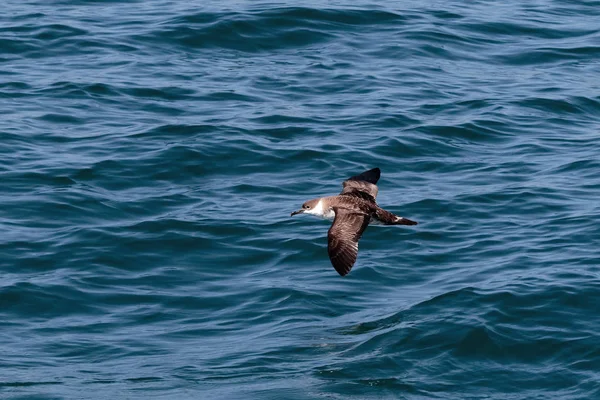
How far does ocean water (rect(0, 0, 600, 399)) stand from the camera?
39.3 feet

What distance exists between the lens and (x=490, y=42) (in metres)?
22.5

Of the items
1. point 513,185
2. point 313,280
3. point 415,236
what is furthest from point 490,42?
point 313,280

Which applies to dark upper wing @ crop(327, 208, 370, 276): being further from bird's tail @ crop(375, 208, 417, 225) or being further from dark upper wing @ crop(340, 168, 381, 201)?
dark upper wing @ crop(340, 168, 381, 201)

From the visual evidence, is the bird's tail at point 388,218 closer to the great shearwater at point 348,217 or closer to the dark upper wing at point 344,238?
the great shearwater at point 348,217

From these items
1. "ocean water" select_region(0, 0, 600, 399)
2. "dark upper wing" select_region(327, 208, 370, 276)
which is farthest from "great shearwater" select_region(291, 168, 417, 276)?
"ocean water" select_region(0, 0, 600, 399)

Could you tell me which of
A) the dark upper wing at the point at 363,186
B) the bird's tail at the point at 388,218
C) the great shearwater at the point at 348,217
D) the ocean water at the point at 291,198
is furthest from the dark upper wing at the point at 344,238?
the ocean water at the point at 291,198

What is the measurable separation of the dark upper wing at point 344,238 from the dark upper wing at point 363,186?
2.72 ft

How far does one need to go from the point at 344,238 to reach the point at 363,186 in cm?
192

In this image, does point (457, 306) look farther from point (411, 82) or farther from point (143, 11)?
point (143, 11)

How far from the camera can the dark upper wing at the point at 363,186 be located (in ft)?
44.0

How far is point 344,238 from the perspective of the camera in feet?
39.2

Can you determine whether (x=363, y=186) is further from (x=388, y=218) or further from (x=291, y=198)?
(x=291, y=198)

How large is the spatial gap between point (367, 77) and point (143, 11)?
5.81 metres

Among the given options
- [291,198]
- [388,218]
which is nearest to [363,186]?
[388,218]
